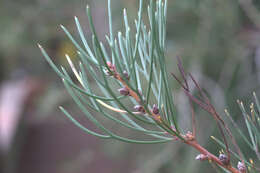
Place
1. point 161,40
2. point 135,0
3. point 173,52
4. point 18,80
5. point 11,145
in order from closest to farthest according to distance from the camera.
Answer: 1. point 161,40
2. point 135,0
3. point 173,52
4. point 11,145
5. point 18,80

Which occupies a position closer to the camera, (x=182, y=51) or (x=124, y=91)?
(x=124, y=91)

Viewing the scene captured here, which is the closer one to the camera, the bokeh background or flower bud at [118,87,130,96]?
flower bud at [118,87,130,96]

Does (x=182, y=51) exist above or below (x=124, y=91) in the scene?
below

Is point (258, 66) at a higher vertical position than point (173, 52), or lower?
lower

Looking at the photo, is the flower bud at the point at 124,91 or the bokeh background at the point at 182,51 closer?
the flower bud at the point at 124,91

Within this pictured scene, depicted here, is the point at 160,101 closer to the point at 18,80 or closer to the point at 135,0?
the point at 135,0

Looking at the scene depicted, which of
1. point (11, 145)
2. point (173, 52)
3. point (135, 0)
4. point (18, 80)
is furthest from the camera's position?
point (18, 80)

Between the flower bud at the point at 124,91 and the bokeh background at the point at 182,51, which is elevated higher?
the flower bud at the point at 124,91

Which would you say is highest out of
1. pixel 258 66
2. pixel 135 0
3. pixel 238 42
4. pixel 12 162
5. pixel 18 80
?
pixel 135 0

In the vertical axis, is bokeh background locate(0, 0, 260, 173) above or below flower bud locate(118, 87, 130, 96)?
below

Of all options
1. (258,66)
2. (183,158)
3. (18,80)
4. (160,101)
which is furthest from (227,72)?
(18,80)

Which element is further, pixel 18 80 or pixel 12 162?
pixel 18 80
